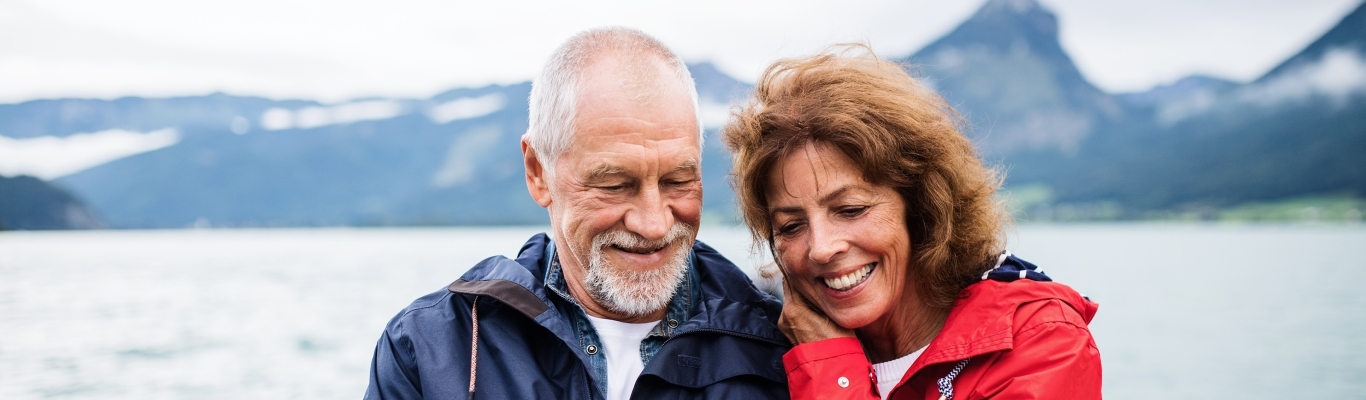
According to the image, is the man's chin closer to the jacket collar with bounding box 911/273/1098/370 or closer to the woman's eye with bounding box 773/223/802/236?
the woman's eye with bounding box 773/223/802/236

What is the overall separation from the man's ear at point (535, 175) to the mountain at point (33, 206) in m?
196

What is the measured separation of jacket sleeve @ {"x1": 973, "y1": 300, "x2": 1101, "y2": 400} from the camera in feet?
10.4

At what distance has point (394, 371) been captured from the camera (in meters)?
3.42

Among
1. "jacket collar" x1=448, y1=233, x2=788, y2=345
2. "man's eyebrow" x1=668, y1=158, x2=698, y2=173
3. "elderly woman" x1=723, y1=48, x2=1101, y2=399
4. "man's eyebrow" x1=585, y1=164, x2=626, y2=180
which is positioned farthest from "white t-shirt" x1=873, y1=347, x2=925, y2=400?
"man's eyebrow" x1=585, y1=164, x2=626, y2=180

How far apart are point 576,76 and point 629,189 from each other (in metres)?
0.49

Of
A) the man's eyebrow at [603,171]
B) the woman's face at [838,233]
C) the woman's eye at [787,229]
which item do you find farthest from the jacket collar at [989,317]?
the man's eyebrow at [603,171]

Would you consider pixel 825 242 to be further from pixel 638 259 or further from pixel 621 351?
pixel 621 351

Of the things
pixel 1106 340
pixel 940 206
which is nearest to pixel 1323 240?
pixel 1106 340

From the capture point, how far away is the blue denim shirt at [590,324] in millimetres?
3781

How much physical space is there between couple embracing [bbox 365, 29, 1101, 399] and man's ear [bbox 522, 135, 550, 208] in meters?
0.01

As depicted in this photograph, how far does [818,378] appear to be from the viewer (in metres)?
3.66

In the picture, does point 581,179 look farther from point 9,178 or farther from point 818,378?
point 9,178

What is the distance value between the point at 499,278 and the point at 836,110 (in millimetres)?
1495

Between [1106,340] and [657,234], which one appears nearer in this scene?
[657,234]
